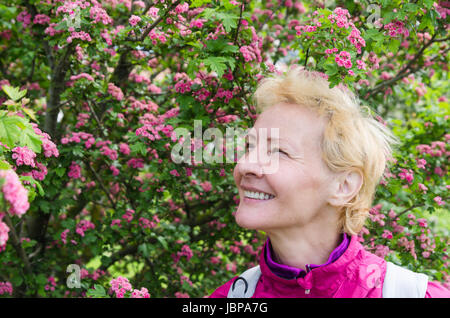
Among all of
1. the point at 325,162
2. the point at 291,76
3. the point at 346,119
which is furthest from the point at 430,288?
the point at 291,76

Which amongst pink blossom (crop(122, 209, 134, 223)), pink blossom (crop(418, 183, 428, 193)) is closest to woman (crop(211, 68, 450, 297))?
pink blossom (crop(418, 183, 428, 193))

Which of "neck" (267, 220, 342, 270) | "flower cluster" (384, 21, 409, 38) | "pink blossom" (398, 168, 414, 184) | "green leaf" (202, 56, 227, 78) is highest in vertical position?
"flower cluster" (384, 21, 409, 38)

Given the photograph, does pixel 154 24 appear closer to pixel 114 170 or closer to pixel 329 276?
pixel 114 170

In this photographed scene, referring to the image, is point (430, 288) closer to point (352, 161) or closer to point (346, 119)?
point (352, 161)

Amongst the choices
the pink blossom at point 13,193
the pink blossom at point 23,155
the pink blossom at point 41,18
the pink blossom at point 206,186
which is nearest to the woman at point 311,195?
the pink blossom at point 13,193

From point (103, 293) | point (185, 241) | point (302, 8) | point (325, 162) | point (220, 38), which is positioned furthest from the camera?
point (302, 8)

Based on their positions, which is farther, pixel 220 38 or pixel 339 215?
pixel 220 38

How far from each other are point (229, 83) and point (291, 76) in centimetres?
105

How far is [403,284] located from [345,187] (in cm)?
47

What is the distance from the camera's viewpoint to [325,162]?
186cm

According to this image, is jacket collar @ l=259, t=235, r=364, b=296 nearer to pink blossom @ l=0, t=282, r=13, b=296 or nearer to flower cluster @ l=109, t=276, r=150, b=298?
flower cluster @ l=109, t=276, r=150, b=298

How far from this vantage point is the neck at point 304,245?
6.13 ft

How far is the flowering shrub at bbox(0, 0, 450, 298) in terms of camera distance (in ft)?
8.79

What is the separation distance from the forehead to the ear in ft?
0.68
